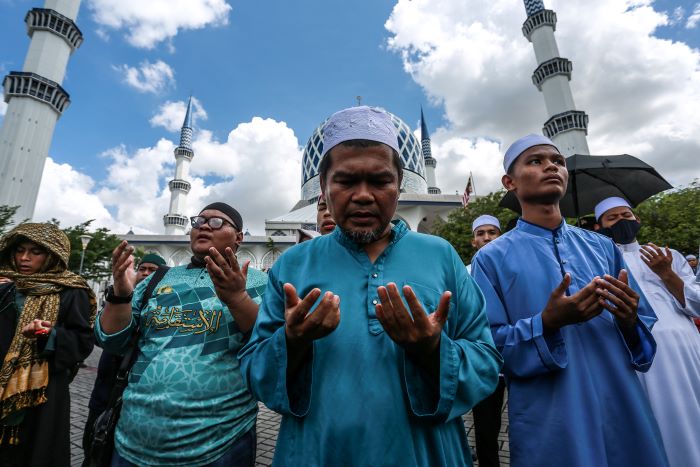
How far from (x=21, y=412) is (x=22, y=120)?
2836cm

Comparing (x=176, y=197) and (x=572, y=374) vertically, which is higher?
(x=176, y=197)

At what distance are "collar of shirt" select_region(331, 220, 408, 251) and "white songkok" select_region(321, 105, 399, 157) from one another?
31 centimetres

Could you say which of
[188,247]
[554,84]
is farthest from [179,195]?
[554,84]

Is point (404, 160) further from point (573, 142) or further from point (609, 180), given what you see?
point (609, 180)

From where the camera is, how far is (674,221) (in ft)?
42.0

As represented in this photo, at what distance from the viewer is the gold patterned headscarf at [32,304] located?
243 cm

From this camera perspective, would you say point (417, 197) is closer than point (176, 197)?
Yes

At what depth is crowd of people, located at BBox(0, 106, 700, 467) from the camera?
3.52 ft

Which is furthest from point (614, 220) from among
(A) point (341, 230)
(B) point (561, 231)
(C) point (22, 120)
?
(C) point (22, 120)

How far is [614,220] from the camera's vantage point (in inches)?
122

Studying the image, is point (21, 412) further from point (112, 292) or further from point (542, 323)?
point (542, 323)

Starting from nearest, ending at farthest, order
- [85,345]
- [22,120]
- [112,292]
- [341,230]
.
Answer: [341,230]
[112,292]
[85,345]
[22,120]

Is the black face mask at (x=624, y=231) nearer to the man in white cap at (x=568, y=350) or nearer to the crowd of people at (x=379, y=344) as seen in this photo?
the crowd of people at (x=379, y=344)

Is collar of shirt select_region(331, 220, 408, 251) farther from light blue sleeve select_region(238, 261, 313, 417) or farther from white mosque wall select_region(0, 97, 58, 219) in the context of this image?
→ white mosque wall select_region(0, 97, 58, 219)
